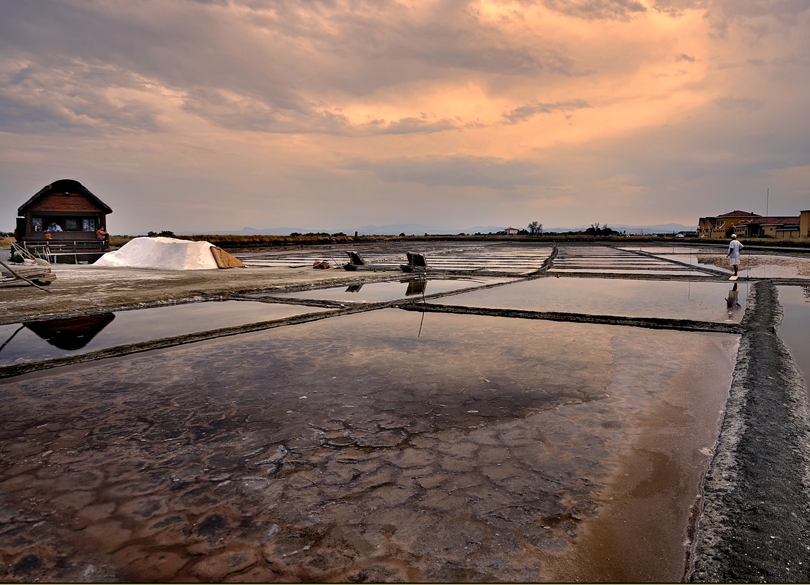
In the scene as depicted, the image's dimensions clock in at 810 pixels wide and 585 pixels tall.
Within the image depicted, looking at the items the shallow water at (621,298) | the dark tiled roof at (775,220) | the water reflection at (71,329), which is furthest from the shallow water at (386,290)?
the dark tiled roof at (775,220)

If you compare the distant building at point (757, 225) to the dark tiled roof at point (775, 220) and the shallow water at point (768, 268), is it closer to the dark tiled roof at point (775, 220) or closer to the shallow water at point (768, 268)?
the dark tiled roof at point (775, 220)

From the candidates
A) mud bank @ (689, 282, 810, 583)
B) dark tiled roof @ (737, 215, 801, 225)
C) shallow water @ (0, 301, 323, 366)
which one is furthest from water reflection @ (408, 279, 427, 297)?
dark tiled roof @ (737, 215, 801, 225)

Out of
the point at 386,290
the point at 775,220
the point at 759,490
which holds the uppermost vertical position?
the point at 775,220

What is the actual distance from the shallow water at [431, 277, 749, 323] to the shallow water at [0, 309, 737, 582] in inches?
140

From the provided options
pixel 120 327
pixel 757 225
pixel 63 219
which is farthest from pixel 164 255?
pixel 757 225

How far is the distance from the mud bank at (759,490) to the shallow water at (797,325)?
3.15 ft

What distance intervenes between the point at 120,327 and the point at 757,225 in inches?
3026

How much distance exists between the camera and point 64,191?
27.8 meters

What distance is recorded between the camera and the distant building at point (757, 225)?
2191 inches

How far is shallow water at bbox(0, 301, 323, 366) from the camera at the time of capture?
244 inches

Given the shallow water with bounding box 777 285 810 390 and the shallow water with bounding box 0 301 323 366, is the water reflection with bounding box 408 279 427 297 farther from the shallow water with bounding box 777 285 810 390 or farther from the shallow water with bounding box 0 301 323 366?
the shallow water with bounding box 777 285 810 390

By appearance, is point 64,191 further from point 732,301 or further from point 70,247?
point 732,301

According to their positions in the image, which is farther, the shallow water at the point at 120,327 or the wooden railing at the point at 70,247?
the wooden railing at the point at 70,247

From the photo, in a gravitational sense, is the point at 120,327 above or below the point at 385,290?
below
